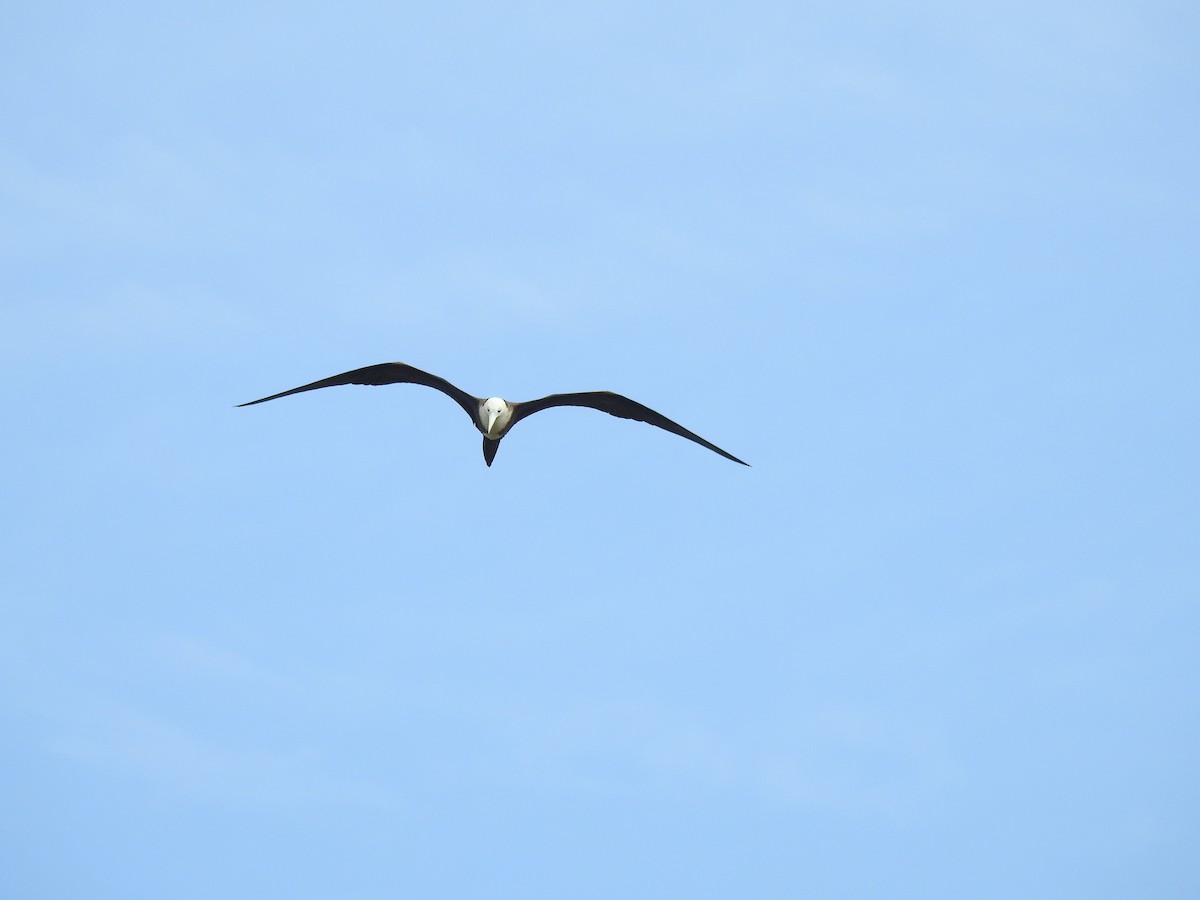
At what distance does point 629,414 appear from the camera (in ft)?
103

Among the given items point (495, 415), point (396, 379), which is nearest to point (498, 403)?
point (495, 415)

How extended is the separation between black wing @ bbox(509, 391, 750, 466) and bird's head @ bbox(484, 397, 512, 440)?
13.5 inches

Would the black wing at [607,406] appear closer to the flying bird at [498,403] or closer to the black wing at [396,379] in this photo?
the flying bird at [498,403]

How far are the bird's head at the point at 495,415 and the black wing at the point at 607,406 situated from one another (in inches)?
13.5

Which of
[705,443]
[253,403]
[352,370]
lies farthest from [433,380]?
[705,443]

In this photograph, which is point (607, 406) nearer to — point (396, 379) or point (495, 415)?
point (495, 415)

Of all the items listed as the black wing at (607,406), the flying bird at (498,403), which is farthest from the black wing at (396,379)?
the black wing at (607,406)

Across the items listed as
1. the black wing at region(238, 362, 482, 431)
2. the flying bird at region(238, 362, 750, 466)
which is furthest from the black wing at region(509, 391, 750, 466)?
the black wing at region(238, 362, 482, 431)

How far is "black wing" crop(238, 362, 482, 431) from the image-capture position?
29.8 meters

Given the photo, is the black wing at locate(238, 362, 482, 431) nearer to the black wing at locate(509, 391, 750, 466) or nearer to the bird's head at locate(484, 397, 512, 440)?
the bird's head at locate(484, 397, 512, 440)

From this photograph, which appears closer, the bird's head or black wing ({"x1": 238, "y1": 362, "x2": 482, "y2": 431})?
black wing ({"x1": 238, "y1": 362, "x2": 482, "y2": 431})

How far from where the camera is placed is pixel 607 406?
31172 mm

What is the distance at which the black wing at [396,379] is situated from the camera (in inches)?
1174

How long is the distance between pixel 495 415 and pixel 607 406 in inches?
115
